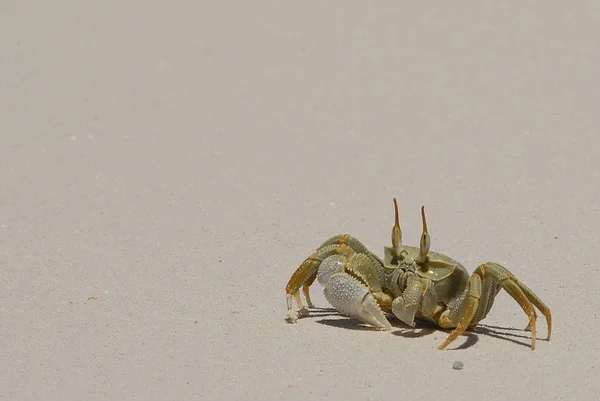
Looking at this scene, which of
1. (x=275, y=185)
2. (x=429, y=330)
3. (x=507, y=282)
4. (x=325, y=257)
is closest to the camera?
(x=507, y=282)

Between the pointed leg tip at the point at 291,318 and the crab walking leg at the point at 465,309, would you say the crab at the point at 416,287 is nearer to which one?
the crab walking leg at the point at 465,309

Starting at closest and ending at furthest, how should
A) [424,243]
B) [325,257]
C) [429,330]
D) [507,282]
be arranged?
[507,282] → [424,243] → [429,330] → [325,257]

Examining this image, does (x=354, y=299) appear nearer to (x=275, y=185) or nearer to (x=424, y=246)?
(x=424, y=246)

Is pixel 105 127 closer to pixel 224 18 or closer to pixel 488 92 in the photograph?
pixel 224 18

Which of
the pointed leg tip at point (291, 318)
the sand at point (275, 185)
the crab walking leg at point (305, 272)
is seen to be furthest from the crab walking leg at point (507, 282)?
the pointed leg tip at point (291, 318)

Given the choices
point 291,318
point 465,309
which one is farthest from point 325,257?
point 465,309

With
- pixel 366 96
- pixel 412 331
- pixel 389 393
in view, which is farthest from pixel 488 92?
pixel 389 393
